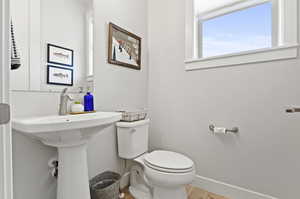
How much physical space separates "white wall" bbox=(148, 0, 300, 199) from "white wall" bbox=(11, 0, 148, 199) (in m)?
0.26

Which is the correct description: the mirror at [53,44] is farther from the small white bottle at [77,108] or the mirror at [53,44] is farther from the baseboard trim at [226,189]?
the baseboard trim at [226,189]

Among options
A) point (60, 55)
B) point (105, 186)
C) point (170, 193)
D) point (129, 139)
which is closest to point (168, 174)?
point (170, 193)

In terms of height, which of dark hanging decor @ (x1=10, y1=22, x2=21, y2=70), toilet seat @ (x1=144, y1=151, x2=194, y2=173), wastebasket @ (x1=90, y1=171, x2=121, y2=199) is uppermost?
dark hanging decor @ (x1=10, y1=22, x2=21, y2=70)

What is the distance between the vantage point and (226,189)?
1432 millimetres

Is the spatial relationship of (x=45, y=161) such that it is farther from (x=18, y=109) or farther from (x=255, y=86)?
(x=255, y=86)

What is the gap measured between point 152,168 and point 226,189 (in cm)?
82

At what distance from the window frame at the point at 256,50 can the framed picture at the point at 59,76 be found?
1.13 metres

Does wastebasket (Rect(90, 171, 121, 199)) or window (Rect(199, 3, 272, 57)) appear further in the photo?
window (Rect(199, 3, 272, 57))

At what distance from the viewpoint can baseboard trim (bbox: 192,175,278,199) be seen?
1320 millimetres

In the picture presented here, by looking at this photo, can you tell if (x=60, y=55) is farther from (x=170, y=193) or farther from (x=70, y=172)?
(x=170, y=193)

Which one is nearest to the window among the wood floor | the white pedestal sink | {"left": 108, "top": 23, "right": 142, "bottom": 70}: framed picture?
{"left": 108, "top": 23, "right": 142, "bottom": 70}: framed picture

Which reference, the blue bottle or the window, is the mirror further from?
the window

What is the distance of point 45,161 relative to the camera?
102cm

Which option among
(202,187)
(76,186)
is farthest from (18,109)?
(202,187)
